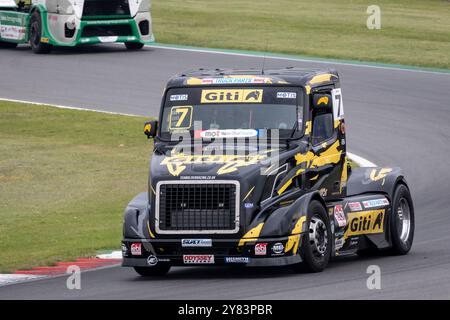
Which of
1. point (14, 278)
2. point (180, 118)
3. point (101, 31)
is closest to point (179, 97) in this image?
point (180, 118)

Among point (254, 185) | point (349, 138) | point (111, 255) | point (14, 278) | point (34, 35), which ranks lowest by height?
point (349, 138)

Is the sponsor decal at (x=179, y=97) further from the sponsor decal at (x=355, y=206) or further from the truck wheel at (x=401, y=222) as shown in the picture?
the truck wheel at (x=401, y=222)

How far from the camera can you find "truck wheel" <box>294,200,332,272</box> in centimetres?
1325

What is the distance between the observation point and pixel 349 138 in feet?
81.4

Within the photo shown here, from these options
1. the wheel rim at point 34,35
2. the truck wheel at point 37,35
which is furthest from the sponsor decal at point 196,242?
the wheel rim at point 34,35

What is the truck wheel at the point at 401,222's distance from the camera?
15.1m

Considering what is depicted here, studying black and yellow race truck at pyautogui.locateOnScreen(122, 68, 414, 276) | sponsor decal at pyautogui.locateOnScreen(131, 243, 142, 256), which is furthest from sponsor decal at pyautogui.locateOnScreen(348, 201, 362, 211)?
sponsor decal at pyautogui.locateOnScreen(131, 243, 142, 256)

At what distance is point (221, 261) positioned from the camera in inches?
521

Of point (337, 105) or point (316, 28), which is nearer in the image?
point (337, 105)

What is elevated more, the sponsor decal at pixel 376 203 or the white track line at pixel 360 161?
the sponsor decal at pixel 376 203

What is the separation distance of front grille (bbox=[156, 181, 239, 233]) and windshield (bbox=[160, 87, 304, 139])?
93cm

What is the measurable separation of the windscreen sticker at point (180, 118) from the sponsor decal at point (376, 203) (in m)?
2.33

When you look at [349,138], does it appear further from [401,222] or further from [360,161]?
[401,222]

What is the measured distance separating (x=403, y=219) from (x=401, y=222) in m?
0.11
